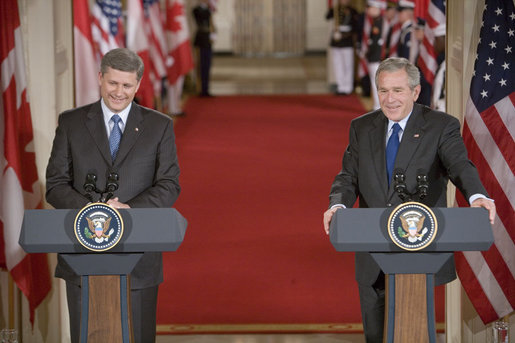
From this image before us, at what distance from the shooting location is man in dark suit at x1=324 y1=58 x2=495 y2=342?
13.4 feet

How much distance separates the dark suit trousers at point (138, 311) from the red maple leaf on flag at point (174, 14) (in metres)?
12.2

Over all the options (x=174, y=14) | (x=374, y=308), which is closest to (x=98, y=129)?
(x=374, y=308)

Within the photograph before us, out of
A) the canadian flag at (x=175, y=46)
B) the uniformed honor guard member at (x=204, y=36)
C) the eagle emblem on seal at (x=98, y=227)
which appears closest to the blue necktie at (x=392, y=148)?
the eagle emblem on seal at (x=98, y=227)

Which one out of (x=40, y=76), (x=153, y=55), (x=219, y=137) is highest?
(x=40, y=76)

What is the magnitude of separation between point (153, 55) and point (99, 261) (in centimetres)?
1106

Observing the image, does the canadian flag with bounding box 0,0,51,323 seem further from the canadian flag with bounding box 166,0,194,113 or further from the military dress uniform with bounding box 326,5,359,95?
the military dress uniform with bounding box 326,5,359,95

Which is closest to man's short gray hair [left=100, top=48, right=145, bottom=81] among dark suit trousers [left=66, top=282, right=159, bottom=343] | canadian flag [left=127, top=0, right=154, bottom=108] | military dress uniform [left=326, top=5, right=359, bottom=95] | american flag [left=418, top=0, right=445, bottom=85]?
dark suit trousers [left=66, top=282, right=159, bottom=343]

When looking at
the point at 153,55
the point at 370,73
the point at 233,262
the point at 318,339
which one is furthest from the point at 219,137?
the point at 318,339

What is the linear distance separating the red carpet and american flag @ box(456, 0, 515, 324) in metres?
1.42

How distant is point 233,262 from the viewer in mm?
7902

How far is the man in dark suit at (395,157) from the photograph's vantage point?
4082mm

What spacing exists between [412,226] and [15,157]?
2607 mm

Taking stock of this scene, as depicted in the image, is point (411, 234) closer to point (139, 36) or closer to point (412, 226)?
point (412, 226)

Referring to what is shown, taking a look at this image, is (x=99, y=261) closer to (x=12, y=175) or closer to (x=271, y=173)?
(x=12, y=175)
